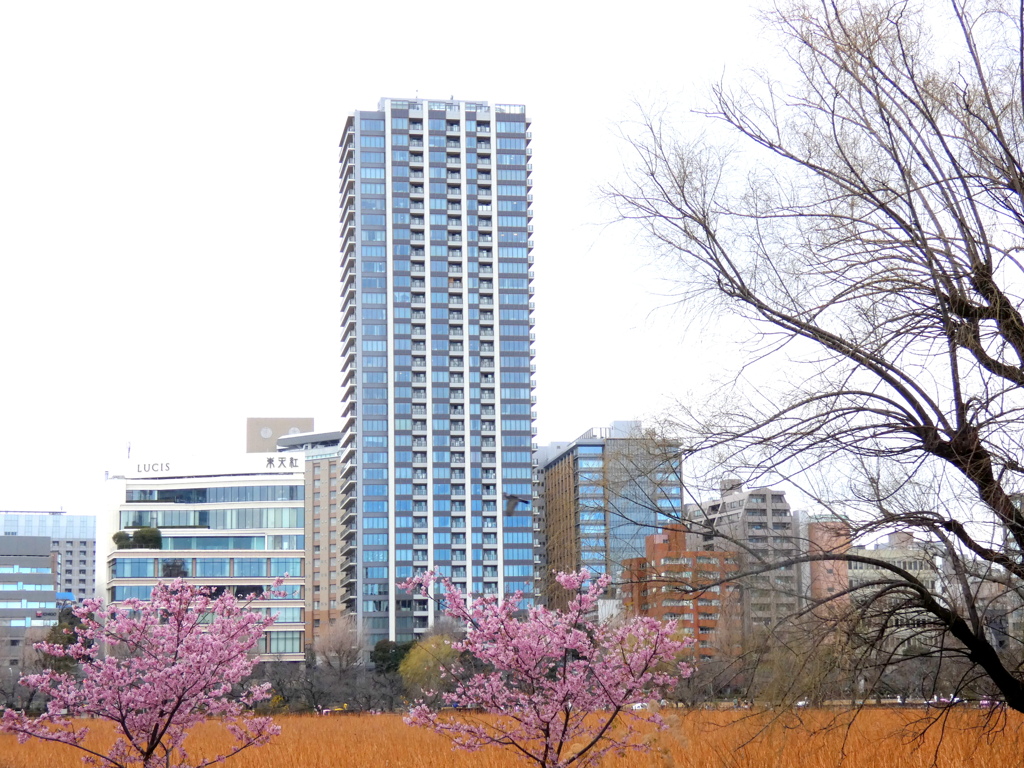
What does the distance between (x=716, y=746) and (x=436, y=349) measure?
79832 mm

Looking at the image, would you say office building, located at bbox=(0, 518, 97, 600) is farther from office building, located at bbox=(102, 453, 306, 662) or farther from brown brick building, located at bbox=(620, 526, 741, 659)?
brown brick building, located at bbox=(620, 526, 741, 659)

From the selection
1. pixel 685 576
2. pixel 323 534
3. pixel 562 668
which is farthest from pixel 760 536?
pixel 323 534

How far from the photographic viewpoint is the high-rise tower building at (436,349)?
9106 cm

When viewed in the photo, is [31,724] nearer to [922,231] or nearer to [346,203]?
[922,231]

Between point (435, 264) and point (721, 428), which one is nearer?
point (721, 428)

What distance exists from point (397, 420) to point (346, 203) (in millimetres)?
19160

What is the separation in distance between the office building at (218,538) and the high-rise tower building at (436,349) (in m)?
6.31

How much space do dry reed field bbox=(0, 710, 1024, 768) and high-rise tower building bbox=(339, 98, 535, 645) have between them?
189ft

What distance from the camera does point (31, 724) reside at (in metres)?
13.8

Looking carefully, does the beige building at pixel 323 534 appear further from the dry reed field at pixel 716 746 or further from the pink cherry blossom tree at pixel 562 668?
the pink cherry blossom tree at pixel 562 668

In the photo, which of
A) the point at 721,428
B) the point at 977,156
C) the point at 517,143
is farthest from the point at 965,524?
the point at 517,143

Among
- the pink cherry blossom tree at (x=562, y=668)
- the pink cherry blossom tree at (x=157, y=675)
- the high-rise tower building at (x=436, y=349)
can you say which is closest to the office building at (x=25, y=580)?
the high-rise tower building at (x=436, y=349)

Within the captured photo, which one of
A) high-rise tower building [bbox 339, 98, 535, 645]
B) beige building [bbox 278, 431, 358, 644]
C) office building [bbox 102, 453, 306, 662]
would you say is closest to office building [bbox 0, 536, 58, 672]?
office building [bbox 102, 453, 306, 662]

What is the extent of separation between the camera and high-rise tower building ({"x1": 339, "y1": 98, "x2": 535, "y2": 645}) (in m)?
91.1
